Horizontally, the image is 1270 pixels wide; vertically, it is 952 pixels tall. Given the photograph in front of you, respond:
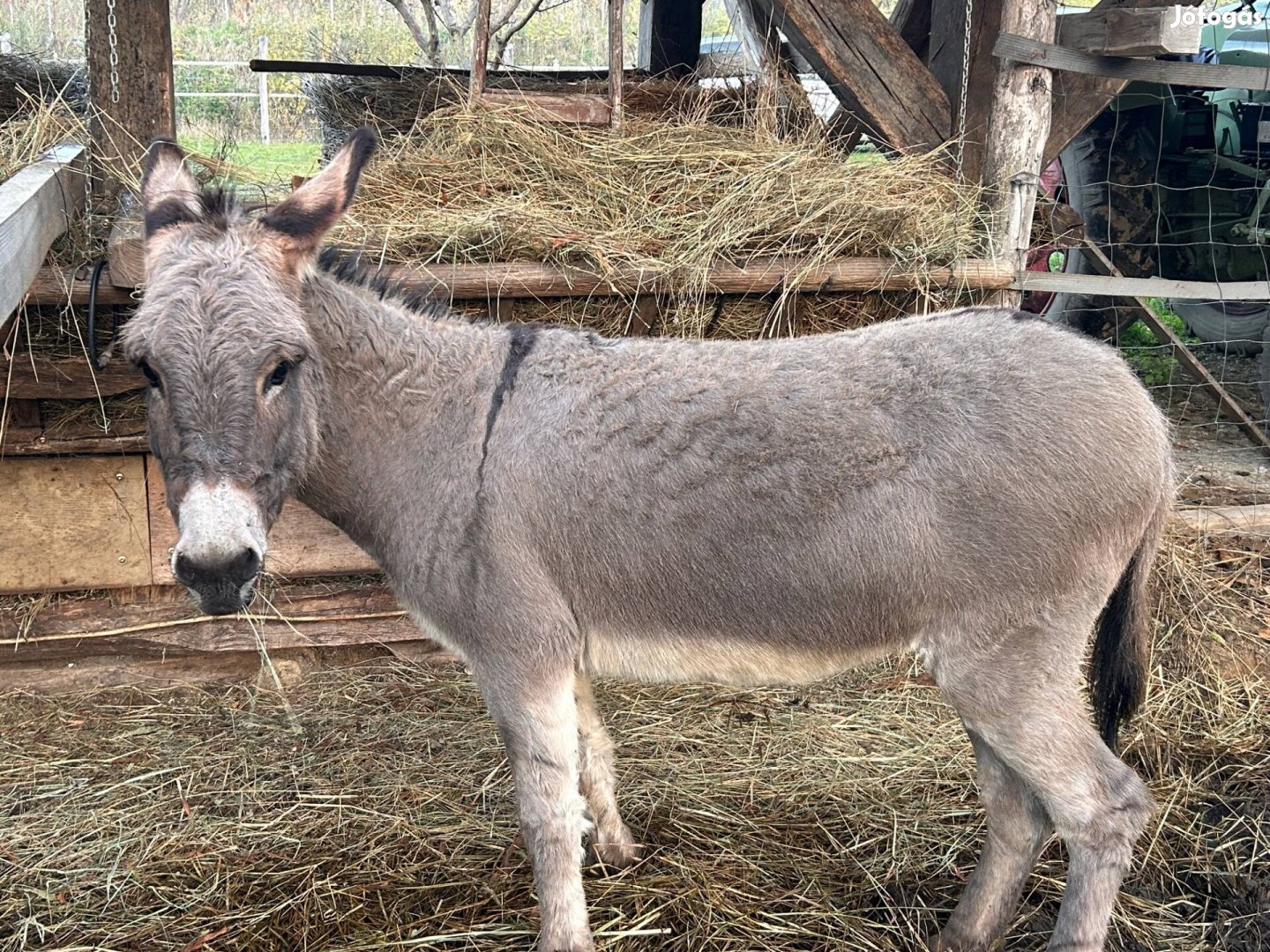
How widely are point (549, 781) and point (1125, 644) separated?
1.71 metres

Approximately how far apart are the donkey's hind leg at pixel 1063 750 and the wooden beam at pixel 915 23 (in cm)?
370

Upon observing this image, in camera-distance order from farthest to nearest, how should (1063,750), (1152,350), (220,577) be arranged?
(1152,350) → (1063,750) → (220,577)

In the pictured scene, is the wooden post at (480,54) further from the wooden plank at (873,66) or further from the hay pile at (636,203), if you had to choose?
the wooden plank at (873,66)

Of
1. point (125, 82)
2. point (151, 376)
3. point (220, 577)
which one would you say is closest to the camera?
point (220, 577)

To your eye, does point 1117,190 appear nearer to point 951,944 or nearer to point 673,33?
point 673,33

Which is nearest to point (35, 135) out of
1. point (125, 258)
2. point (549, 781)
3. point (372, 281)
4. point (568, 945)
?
point (125, 258)

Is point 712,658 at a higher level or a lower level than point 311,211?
lower

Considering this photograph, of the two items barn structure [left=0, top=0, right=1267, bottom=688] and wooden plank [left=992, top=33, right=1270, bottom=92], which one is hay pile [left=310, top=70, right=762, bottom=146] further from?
wooden plank [left=992, top=33, right=1270, bottom=92]

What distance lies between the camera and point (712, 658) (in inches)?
113

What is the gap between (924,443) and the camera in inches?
103

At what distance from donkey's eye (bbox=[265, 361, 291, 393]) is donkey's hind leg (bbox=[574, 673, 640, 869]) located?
1.40 m

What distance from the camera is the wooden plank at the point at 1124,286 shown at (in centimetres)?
454

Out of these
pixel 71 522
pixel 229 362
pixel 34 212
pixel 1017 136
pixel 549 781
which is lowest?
pixel 549 781

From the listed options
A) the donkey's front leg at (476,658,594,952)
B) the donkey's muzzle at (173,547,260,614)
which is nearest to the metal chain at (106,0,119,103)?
the donkey's muzzle at (173,547,260,614)
